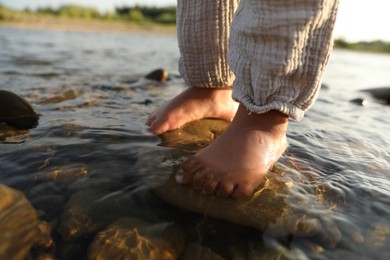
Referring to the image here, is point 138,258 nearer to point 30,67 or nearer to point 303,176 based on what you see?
point 303,176

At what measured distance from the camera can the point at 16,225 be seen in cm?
83

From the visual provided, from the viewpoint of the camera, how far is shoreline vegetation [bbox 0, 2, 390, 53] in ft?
38.4

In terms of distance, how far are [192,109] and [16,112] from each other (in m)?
0.74

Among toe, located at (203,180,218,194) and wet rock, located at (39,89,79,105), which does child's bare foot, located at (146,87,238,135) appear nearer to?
toe, located at (203,180,218,194)

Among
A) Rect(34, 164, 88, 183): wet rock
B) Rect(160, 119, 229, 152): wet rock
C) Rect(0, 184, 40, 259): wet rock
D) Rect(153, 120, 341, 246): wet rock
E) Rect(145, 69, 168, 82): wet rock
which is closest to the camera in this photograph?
Rect(0, 184, 40, 259): wet rock

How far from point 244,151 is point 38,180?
617mm

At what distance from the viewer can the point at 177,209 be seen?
0.95 m

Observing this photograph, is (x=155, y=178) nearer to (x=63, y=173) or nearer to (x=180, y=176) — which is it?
(x=180, y=176)

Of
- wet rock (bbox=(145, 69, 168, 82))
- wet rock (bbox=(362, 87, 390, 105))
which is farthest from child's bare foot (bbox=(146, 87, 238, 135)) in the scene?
wet rock (bbox=(362, 87, 390, 105))

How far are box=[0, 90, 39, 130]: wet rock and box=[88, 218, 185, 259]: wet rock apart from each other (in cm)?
79

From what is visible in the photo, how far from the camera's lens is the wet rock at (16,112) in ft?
4.74

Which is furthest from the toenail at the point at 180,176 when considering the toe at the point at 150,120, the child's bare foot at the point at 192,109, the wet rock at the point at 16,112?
the wet rock at the point at 16,112

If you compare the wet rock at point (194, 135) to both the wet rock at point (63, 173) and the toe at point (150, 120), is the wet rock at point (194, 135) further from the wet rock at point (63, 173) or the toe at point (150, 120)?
the wet rock at point (63, 173)

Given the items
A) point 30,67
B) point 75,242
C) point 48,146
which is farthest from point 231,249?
point 30,67
